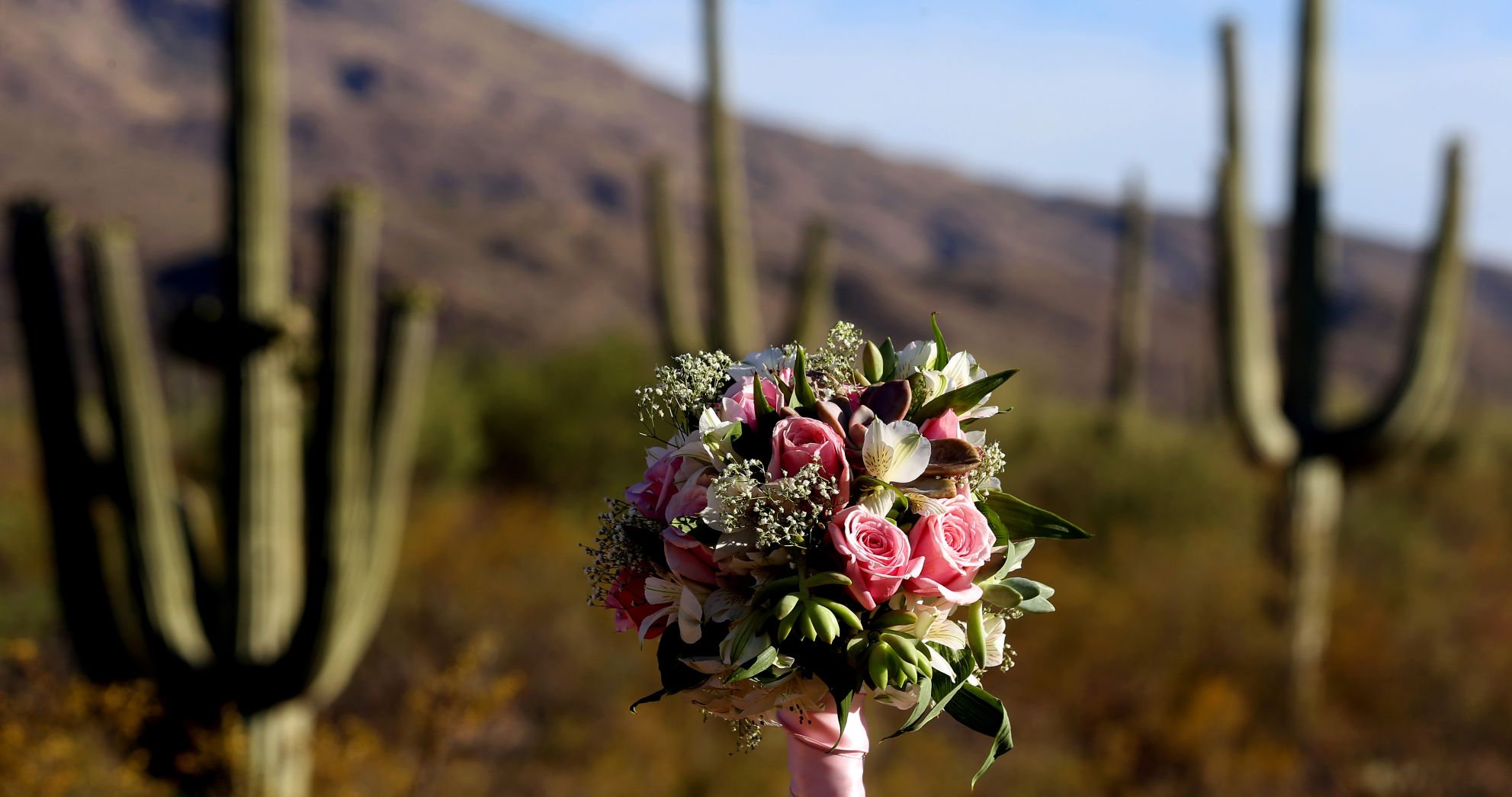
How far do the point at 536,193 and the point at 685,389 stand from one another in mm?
108119

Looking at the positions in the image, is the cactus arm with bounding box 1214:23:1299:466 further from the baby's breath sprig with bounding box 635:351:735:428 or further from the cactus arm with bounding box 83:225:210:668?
the baby's breath sprig with bounding box 635:351:735:428

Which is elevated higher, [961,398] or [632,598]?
[961,398]

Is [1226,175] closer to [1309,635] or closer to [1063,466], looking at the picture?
[1309,635]

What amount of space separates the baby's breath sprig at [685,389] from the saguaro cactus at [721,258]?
695 centimetres

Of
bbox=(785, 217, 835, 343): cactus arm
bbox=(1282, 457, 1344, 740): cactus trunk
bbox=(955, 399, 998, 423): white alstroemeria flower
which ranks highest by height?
bbox=(955, 399, 998, 423): white alstroemeria flower

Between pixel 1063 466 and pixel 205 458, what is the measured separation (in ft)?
34.3

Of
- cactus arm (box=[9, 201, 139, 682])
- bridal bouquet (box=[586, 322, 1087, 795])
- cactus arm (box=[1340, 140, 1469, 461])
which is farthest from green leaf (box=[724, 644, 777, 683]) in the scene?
cactus arm (box=[1340, 140, 1469, 461])

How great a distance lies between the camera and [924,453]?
1.92 metres

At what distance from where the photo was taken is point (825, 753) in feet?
6.72

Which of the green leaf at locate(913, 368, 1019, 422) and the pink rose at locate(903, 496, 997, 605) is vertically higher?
the green leaf at locate(913, 368, 1019, 422)

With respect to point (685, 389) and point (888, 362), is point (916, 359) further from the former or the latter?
point (685, 389)

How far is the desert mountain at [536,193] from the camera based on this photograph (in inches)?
2655

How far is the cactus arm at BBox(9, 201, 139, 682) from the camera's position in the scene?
6504 millimetres

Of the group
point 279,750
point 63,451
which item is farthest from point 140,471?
point 279,750
